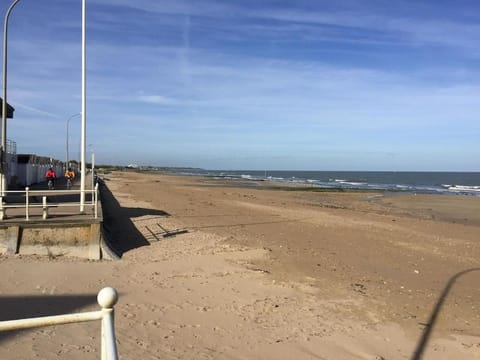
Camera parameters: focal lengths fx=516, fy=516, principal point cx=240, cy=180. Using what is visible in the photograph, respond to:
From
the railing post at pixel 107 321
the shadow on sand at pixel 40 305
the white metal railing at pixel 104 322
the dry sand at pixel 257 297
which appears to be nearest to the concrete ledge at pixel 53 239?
the dry sand at pixel 257 297

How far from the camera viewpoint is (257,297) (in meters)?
9.91

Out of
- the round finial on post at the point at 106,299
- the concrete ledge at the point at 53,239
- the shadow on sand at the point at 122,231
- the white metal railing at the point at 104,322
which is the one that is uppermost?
the round finial on post at the point at 106,299

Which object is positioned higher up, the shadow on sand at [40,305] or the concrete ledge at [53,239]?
the concrete ledge at [53,239]

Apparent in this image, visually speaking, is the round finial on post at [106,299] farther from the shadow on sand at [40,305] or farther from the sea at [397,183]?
the sea at [397,183]

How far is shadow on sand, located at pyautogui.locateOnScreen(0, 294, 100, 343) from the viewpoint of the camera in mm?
8344

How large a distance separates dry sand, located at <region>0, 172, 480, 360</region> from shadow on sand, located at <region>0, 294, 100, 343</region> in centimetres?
2

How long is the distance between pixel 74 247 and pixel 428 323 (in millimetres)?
8414

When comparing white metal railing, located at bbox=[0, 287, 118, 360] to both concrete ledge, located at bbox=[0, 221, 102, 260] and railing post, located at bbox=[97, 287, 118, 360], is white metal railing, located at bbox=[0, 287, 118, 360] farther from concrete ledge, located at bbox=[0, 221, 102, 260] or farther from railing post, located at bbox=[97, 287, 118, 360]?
concrete ledge, located at bbox=[0, 221, 102, 260]

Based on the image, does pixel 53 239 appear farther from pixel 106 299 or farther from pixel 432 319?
pixel 106 299

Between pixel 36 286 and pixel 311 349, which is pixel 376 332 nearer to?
pixel 311 349

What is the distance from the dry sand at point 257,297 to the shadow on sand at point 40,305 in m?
0.02

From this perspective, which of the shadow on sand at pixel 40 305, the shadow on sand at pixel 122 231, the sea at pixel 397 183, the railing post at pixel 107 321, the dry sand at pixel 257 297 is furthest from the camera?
the sea at pixel 397 183

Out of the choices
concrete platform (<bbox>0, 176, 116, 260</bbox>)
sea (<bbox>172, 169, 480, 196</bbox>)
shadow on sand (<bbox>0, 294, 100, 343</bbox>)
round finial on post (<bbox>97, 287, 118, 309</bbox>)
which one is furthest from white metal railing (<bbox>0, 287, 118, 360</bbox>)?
sea (<bbox>172, 169, 480, 196</bbox>)

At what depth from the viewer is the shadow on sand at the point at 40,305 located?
27.4 feet
